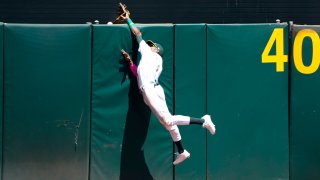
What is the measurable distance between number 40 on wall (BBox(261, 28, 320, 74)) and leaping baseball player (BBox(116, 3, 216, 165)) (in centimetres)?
146

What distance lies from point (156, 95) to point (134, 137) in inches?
32.7

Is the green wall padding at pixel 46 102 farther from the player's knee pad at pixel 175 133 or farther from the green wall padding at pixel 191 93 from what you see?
the green wall padding at pixel 191 93

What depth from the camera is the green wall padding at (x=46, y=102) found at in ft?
24.0

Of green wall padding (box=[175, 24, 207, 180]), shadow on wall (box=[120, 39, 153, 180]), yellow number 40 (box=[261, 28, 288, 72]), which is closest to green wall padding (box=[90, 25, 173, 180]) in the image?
shadow on wall (box=[120, 39, 153, 180])

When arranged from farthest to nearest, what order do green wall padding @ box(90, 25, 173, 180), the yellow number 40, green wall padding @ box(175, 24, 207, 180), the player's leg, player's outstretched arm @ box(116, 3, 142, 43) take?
the yellow number 40 < green wall padding @ box(175, 24, 207, 180) < green wall padding @ box(90, 25, 173, 180) < player's outstretched arm @ box(116, 3, 142, 43) < the player's leg

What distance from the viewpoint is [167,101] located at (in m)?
7.56

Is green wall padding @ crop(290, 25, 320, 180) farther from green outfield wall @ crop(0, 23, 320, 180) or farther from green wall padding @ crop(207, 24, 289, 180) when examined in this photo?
green wall padding @ crop(207, 24, 289, 180)

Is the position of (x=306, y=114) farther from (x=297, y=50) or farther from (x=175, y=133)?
(x=175, y=133)

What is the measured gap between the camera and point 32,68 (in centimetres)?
734

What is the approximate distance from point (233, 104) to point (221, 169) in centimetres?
102

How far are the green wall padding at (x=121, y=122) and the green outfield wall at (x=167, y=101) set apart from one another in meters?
0.02

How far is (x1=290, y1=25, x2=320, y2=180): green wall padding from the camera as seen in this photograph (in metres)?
7.69
